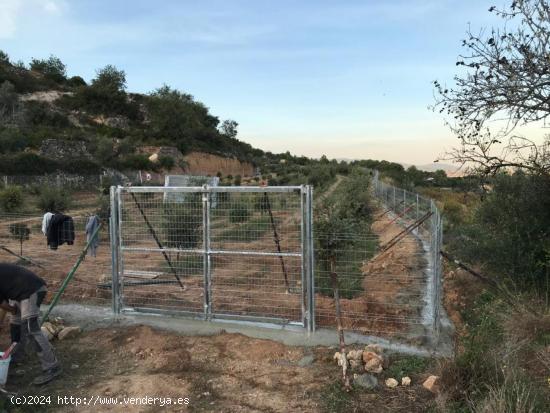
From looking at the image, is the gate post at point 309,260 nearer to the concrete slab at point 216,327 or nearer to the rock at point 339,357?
the concrete slab at point 216,327

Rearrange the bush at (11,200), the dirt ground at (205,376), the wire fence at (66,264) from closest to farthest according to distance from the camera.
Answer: the dirt ground at (205,376)
the wire fence at (66,264)
the bush at (11,200)

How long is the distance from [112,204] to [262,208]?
114 inches

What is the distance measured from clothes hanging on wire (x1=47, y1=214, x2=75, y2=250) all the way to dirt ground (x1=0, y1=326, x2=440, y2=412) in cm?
311

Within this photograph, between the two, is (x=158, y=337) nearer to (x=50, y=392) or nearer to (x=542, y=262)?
(x=50, y=392)

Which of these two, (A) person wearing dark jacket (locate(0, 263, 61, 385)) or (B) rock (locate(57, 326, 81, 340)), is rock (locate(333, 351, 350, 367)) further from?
(B) rock (locate(57, 326, 81, 340))

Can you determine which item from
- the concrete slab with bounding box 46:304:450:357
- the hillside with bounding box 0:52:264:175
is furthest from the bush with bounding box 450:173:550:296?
the hillside with bounding box 0:52:264:175

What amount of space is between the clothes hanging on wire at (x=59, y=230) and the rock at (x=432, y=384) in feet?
23.7

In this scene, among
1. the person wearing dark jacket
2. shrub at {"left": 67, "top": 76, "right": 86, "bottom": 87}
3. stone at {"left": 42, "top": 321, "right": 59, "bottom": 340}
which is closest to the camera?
the person wearing dark jacket

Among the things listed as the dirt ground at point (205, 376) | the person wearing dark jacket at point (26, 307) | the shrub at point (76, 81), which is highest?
the shrub at point (76, 81)

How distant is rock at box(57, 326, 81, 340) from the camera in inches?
267

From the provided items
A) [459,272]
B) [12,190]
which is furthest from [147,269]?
[12,190]

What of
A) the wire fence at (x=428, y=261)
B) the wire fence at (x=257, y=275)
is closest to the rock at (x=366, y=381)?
the wire fence at (x=257, y=275)

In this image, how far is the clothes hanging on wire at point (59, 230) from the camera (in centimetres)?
955

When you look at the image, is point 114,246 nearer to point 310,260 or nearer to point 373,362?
point 310,260
